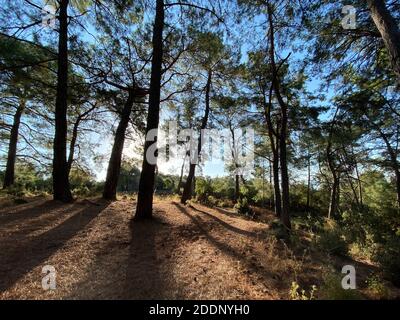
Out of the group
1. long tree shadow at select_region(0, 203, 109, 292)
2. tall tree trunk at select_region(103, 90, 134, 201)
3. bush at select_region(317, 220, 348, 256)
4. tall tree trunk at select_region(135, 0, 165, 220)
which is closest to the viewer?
long tree shadow at select_region(0, 203, 109, 292)

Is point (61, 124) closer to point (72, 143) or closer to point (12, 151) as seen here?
point (72, 143)

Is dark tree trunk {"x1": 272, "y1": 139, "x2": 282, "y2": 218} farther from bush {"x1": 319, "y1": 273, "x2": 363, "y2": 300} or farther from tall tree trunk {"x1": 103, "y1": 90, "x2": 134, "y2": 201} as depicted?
bush {"x1": 319, "y1": 273, "x2": 363, "y2": 300}

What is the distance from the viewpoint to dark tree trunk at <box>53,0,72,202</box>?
293 inches

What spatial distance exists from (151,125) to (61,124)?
12.3ft

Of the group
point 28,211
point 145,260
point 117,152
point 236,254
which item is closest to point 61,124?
point 117,152

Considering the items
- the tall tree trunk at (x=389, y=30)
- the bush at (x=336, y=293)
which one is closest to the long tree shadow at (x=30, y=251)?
the bush at (x=336, y=293)

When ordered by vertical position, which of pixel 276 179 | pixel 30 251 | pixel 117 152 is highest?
pixel 117 152

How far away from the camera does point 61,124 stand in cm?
754

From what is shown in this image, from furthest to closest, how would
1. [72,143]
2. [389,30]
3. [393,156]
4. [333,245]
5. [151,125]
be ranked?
[393,156] < [72,143] < [151,125] < [333,245] < [389,30]

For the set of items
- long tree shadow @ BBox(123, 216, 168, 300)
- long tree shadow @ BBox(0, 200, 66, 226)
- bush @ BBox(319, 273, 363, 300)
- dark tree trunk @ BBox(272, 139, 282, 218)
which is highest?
dark tree trunk @ BBox(272, 139, 282, 218)

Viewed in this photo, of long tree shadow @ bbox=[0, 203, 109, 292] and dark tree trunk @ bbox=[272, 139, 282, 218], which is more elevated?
dark tree trunk @ bbox=[272, 139, 282, 218]

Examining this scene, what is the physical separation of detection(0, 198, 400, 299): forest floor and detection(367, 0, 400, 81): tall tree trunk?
11.0ft

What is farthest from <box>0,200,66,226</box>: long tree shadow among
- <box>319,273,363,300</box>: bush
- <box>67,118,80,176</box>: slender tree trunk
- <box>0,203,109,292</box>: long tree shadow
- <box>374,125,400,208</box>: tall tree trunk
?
<box>374,125,400,208</box>: tall tree trunk

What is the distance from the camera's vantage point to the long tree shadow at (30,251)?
9.71 ft
